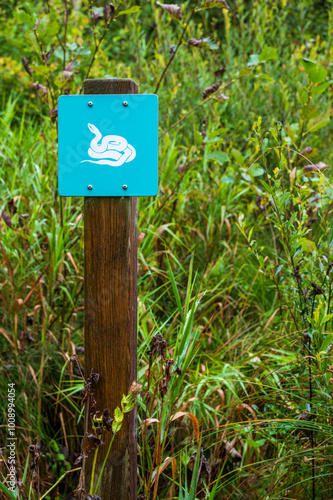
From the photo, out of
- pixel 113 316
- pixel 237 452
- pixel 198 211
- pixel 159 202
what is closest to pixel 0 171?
pixel 159 202

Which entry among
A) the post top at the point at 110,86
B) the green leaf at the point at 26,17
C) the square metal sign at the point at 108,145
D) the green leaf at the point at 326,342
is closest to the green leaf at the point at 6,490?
the square metal sign at the point at 108,145

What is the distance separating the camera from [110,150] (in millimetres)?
1381

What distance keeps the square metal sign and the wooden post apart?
0.04m

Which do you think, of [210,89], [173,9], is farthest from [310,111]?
[173,9]

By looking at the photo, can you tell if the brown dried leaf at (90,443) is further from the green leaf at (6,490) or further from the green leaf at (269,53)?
the green leaf at (269,53)

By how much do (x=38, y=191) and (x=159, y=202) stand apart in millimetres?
669

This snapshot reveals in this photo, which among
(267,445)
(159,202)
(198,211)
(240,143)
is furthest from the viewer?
(240,143)

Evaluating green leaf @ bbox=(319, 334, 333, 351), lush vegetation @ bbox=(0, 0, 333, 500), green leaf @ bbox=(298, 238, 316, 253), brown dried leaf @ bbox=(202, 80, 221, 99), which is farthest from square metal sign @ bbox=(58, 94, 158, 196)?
brown dried leaf @ bbox=(202, 80, 221, 99)

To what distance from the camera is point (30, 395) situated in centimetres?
206

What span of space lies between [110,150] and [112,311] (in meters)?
0.45

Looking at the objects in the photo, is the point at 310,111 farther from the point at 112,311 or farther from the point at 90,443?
the point at 90,443

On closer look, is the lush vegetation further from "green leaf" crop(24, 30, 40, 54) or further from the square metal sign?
the square metal sign

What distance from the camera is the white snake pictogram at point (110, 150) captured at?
1.38 m

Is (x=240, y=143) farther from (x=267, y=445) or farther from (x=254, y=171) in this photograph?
(x=267, y=445)
